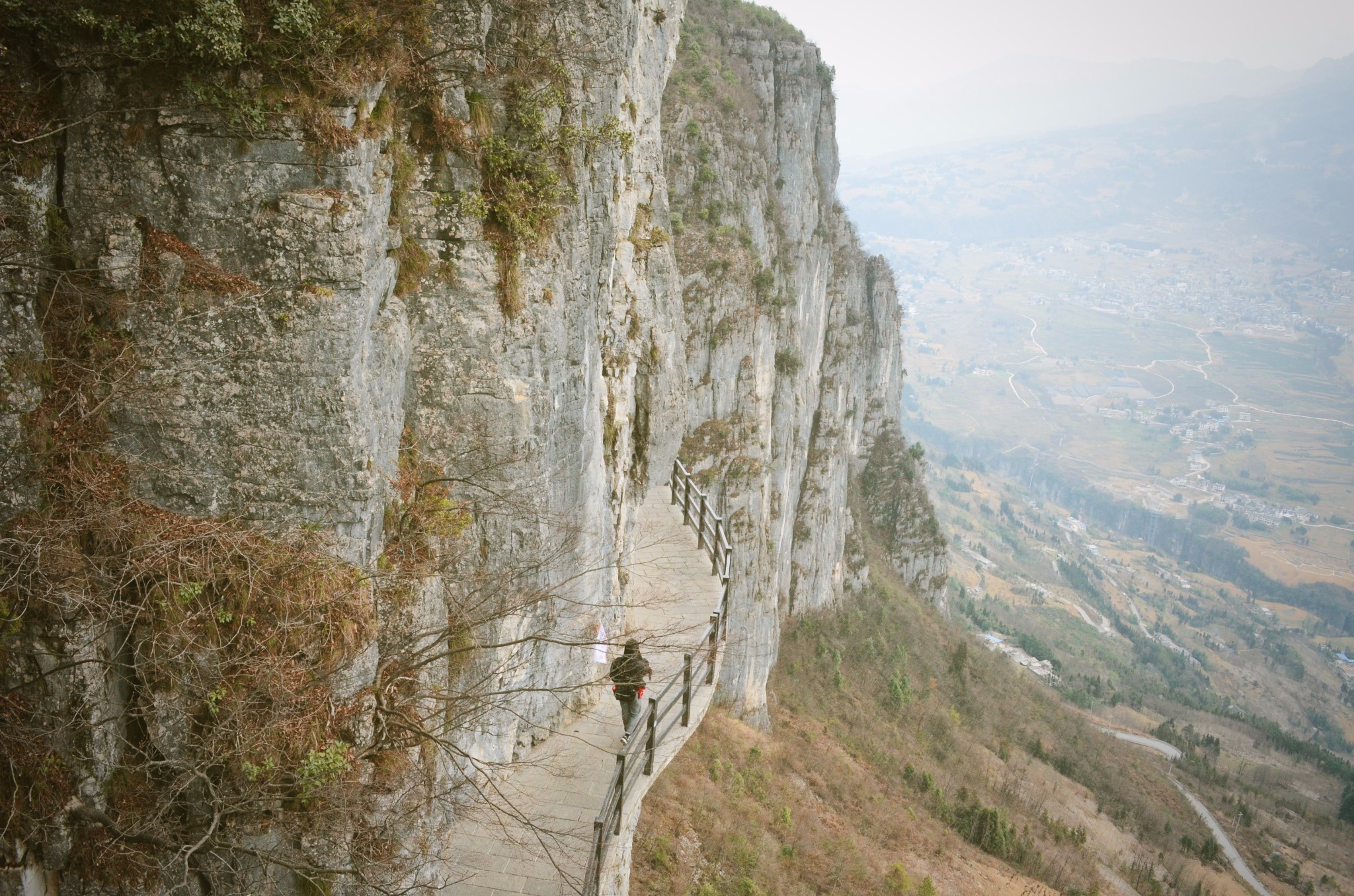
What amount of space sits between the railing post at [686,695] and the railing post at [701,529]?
4.69 metres

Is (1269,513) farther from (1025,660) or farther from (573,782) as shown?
(573,782)

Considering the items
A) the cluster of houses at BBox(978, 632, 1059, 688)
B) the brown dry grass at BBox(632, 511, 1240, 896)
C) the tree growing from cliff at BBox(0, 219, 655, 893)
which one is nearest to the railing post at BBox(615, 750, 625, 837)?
the tree growing from cliff at BBox(0, 219, 655, 893)

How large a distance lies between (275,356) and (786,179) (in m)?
39.9

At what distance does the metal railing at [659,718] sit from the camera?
802cm

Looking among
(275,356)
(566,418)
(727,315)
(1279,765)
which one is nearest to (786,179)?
(727,315)

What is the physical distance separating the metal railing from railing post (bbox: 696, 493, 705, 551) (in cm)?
25

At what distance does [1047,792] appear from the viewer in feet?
146

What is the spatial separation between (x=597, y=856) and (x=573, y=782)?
162 centimetres

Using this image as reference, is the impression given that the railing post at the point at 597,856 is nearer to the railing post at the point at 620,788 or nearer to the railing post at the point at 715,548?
the railing post at the point at 620,788

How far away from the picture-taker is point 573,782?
9516 millimetres

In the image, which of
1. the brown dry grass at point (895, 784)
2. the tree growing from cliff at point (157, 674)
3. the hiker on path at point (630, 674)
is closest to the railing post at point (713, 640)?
the hiker on path at point (630, 674)

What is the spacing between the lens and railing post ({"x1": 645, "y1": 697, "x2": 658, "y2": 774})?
8.56 metres

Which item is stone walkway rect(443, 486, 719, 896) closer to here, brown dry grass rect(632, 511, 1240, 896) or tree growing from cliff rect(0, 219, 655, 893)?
tree growing from cliff rect(0, 219, 655, 893)

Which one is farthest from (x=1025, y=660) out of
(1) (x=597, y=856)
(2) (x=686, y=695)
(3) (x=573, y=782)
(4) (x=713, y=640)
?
(1) (x=597, y=856)
